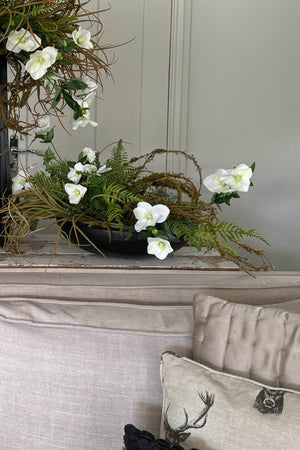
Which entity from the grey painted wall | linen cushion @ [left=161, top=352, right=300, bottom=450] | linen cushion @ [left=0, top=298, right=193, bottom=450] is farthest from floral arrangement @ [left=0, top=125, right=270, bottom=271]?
the grey painted wall

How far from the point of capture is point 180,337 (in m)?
0.99

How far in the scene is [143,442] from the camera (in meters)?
0.83

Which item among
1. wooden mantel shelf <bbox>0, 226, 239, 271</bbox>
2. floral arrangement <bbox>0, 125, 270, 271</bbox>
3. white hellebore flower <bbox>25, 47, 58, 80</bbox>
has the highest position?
white hellebore flower <bbox>25, 47, 58, 80</bbox>

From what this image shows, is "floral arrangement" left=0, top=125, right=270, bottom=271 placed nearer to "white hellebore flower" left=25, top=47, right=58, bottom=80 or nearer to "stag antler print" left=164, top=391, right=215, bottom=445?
"white hellebore flower" left=25, top=47, right=58, bottom=80

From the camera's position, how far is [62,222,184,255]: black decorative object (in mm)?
1328

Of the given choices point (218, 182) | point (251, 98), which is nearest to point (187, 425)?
point (218, 182)

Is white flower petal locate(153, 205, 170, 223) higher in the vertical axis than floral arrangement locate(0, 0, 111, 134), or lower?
lower

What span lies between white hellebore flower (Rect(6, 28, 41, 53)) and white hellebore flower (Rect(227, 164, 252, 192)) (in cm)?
49

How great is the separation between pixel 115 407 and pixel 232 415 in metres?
0.23

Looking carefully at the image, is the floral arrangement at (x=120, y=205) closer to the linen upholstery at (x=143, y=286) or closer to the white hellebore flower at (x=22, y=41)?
the linen upholstery at (x=143, y=286)

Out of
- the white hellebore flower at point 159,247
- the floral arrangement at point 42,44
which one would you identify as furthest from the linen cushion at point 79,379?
the floral arrangement at point 42,44

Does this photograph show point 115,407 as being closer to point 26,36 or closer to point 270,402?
point 270,402

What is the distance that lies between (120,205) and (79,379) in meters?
0.51

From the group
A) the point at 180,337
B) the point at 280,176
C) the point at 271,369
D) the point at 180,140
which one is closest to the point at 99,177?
the point at 180,337
